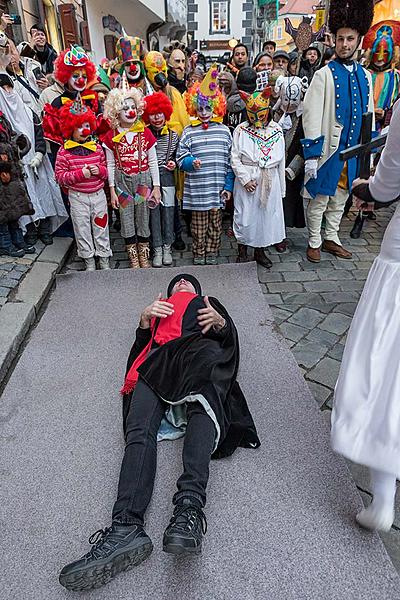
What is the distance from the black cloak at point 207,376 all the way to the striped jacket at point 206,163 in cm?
197

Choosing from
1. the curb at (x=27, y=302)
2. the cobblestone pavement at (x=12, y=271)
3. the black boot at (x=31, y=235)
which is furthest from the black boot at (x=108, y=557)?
the black boot at (x=31, y=235)

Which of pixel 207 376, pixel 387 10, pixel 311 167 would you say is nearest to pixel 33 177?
pixel 311 167

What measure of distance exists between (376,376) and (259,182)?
8.90 ft

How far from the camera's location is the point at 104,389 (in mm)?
2561

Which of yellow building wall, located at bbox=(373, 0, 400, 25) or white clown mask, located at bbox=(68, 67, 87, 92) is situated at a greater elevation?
yellow building wall, located at bbox=(373, 0, 400, 25)

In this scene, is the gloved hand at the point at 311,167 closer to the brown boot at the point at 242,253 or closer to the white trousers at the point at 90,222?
the brown boot at the point at 242,253

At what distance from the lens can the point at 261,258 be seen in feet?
13.9

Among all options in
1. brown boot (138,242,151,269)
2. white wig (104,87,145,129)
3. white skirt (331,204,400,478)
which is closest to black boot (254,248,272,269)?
brown boot (138,242,151,269)

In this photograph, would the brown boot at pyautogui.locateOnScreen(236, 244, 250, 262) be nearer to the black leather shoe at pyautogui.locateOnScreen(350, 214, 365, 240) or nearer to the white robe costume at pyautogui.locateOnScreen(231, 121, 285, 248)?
the white robe costume at pyautogui.locateOnScreen(231, 121, 285, 248)

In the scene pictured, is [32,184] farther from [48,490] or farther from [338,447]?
[338,447]

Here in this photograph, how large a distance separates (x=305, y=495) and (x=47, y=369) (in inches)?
68.9

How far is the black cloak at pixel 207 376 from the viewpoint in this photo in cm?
203

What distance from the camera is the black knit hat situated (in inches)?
133

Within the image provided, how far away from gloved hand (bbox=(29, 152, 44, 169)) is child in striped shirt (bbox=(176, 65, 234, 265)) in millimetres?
1354
